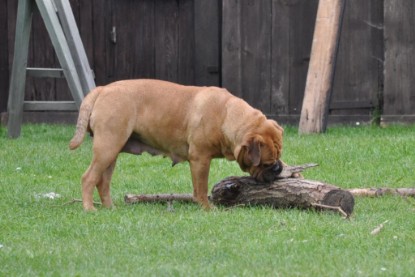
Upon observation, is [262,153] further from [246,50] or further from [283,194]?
[246,50]

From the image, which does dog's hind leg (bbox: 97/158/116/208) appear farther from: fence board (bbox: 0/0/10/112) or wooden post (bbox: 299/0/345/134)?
fence board (bbox: 0/0/10/112)

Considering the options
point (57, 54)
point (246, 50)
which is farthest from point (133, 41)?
point (57, 54)

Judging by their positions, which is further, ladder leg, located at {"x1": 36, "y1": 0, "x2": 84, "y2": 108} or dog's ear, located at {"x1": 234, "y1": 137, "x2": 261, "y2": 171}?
ladder leg, located at {"x1": 36, "y1": 0, "x2": 84, "y2": 108}

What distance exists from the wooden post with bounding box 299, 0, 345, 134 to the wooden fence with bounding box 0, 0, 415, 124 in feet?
4.90

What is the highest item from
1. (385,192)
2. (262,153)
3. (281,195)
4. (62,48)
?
(62,48)

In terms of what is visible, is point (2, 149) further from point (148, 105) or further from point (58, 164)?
point (148, 105)

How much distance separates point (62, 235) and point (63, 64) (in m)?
6.26

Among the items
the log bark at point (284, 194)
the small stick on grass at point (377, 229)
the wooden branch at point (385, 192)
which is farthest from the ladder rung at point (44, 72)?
the small stick on grass at point (377, 229)

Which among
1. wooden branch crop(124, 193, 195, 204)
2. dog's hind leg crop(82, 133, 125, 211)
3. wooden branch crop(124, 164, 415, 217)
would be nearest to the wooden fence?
wooden branch crop(124, 164, 415, 217)

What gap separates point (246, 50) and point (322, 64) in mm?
2620

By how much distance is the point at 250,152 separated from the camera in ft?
27.6

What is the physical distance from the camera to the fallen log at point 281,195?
8.09 m

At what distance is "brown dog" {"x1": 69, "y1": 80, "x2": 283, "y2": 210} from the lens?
8516 millimetres

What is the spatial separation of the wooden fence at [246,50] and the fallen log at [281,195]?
278 inches
